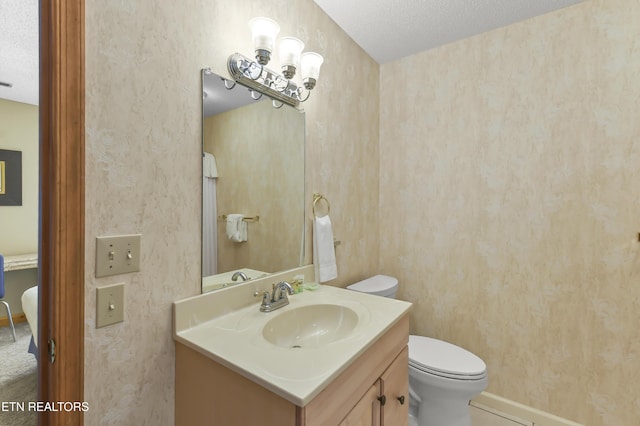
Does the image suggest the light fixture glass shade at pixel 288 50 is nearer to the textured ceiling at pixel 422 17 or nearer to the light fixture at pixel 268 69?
the light fixture at pixel 268 69

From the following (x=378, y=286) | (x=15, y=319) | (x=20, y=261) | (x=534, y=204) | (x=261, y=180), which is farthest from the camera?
(x=378, y=286)

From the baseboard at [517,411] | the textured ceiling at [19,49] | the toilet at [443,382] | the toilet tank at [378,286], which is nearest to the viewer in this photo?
the textured ceiling at [19,49]

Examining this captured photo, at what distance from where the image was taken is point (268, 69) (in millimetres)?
1253

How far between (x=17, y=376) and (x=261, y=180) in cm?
130

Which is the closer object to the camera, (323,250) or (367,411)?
(367,411)

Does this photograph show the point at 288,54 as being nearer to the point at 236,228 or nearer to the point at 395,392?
the point at 236,228

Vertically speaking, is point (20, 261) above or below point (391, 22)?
below

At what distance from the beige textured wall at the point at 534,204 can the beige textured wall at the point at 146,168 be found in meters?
1.47

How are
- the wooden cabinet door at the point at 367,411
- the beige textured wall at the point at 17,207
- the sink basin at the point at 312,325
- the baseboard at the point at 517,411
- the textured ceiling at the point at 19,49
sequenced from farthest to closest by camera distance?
1. the baseboard at the point at 517,411
2. the beige textured wall at the point at 17,207
3. the textured ceiling at the point at 19,49
4. the sink basin at the point at 312,325
5. the wooden cabinet door at the point at 367,411

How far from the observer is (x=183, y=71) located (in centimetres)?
96

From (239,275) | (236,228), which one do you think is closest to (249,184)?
(236,228)

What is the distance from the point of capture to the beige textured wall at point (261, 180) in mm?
1110

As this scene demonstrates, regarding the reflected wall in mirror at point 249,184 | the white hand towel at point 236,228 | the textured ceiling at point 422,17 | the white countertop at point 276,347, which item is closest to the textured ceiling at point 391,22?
the textured ceiling at point 422,17

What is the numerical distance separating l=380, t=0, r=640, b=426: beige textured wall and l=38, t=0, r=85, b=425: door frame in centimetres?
188
